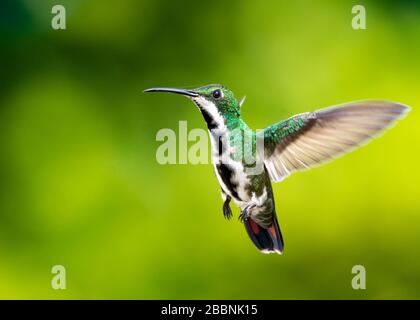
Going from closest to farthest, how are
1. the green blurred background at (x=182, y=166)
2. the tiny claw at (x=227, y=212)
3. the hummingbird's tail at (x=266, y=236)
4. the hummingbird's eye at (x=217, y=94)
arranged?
the hummingbird's eye at (x=217, y=94) → the tiny claw at (x=227, y=212) → the hummingbird's tail at (x=266, y=236) → the green blurred background at (x=182, y=166)

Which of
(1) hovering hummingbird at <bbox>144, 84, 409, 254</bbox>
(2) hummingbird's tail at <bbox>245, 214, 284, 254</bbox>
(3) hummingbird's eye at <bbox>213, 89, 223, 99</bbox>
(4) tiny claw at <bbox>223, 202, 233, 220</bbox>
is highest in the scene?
(3) hummingbird's eye at <bbox>213, 89, 223, 99</bbox>

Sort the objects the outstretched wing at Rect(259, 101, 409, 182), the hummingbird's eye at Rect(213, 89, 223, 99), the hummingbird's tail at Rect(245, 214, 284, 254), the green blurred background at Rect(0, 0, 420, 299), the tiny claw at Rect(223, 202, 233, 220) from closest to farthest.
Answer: the outstretched wing at Rect(259, 101, 409, 182) → the hummingbird's eye at Rect(213, 89, 223, 99) → the tiny claw at Rect(223, 202, 233, 220) → the hummingbird's tail at Rect(245, 214, 284, 254) → the green blurred background at Rect(0, 0, 420, 299)

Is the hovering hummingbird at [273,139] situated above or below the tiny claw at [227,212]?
above

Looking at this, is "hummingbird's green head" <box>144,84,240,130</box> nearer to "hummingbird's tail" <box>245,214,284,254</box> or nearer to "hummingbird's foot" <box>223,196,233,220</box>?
"hummingbird's foot" <box>223,196,233,220</box>

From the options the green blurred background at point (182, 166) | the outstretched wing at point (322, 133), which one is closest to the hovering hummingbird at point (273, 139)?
the outstretched wing at point (322, 133)

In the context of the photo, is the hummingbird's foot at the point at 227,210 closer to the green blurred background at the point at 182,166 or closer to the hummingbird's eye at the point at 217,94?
the hummingbird's eye at the point at 217,94

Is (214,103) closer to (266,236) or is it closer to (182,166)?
(266,236)

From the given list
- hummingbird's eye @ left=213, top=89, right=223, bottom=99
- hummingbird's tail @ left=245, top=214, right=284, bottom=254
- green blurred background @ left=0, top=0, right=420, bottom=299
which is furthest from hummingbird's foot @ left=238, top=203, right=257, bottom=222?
green blurred background @ left=0, top=0, right=420, bottom=299

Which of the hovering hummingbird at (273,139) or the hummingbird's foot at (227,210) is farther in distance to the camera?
the hummingbird's foot at (227,210)
